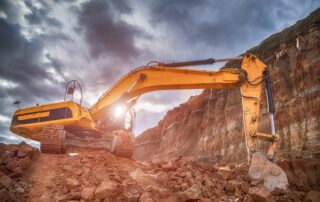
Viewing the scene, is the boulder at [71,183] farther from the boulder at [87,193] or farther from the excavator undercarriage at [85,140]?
the excavator undercarriage at [85,140]

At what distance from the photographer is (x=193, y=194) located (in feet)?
20.6

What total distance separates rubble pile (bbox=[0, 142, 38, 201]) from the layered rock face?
7.95 meters

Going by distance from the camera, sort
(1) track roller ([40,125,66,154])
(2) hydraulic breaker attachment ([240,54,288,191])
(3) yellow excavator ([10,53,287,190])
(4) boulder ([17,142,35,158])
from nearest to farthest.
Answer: (2) hydraulic breaker attachment ([240,54,288,191]), (3) yellow excavator ([10,53,287,190]), (4) boulder ([17,142,35,158]), (1) track roller ([40,125,66,154])

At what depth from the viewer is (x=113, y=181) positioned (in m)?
7.11

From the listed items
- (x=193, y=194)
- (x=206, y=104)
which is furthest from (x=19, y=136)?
(x=206, y=104)

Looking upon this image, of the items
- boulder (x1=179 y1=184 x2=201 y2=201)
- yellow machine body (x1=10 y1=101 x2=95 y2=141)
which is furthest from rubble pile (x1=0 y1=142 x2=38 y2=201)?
boulder (x1=179 y1=184 x2=201 y2=201)

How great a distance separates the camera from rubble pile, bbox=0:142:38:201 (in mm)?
6008

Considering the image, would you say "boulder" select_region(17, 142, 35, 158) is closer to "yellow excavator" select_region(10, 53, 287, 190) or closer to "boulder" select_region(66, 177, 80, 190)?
"yellow excavator" select_region(10, 53, 287, 190)

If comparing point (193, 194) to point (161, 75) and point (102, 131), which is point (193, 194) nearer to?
point (161, 75)

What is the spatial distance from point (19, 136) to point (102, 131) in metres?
3.55

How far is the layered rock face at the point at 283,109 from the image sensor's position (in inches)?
904

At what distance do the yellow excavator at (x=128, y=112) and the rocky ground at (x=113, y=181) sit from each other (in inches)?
27.6

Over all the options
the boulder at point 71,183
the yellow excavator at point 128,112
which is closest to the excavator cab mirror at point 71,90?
the yellow excavator at point 128,112

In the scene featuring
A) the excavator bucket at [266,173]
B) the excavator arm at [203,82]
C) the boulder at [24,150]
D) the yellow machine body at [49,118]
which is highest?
the excavator arm at [203,82]
